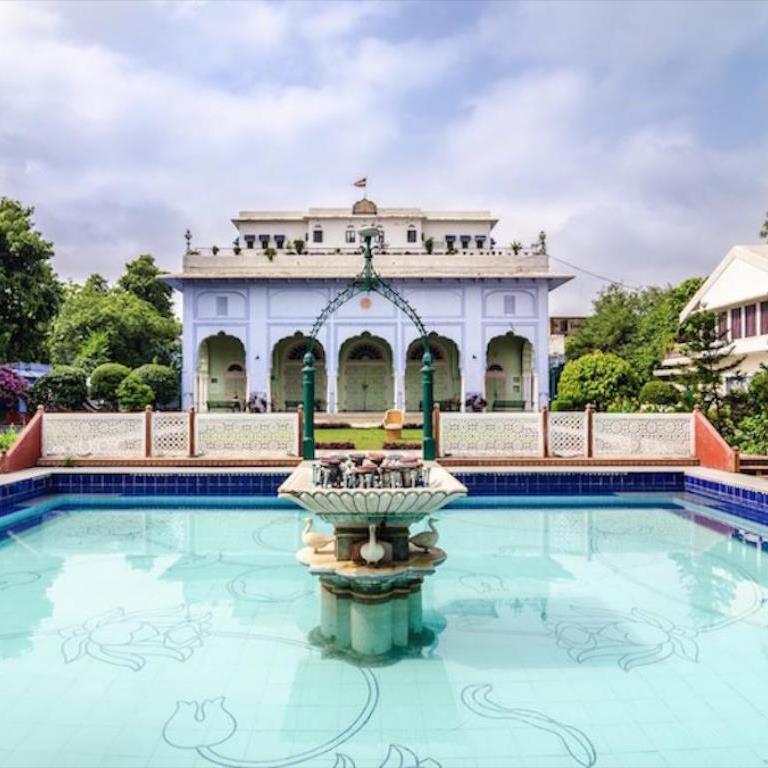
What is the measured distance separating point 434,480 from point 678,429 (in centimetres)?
788

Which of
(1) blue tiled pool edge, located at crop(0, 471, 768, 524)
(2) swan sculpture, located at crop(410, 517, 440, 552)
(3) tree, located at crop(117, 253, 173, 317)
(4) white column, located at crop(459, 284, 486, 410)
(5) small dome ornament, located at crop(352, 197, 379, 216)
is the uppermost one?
(5) small dome ornament, located at crop(352, 197, 379, 216)

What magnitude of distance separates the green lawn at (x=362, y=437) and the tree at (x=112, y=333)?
12.7m

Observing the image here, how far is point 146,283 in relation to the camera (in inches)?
1357

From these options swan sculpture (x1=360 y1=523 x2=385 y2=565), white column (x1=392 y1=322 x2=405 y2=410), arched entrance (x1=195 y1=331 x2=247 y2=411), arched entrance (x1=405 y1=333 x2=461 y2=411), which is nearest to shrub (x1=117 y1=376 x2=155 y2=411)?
arched entrance (x1=195 y1=331 x2=247 y2=411)

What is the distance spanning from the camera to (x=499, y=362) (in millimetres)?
24938

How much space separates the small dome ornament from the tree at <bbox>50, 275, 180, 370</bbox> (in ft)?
33.0

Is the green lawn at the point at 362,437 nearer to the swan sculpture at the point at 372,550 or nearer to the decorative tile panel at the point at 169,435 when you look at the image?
the decorative tile panel at the point at 169,435

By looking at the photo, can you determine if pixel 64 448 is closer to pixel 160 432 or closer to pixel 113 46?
pixel 160 432

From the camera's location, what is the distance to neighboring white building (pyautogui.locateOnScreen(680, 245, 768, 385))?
17766mm

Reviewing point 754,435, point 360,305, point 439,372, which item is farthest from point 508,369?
point 754,435

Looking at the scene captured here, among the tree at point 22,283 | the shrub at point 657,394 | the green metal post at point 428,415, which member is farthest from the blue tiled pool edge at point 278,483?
the tree at point 22,283

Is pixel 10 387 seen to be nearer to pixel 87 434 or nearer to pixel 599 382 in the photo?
pixel 87 434

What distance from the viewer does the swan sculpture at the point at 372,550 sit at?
408cm

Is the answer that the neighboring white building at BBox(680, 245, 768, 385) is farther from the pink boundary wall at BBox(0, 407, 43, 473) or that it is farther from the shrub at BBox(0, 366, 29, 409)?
the shrub at BBox(0, 366, 29, 409)
